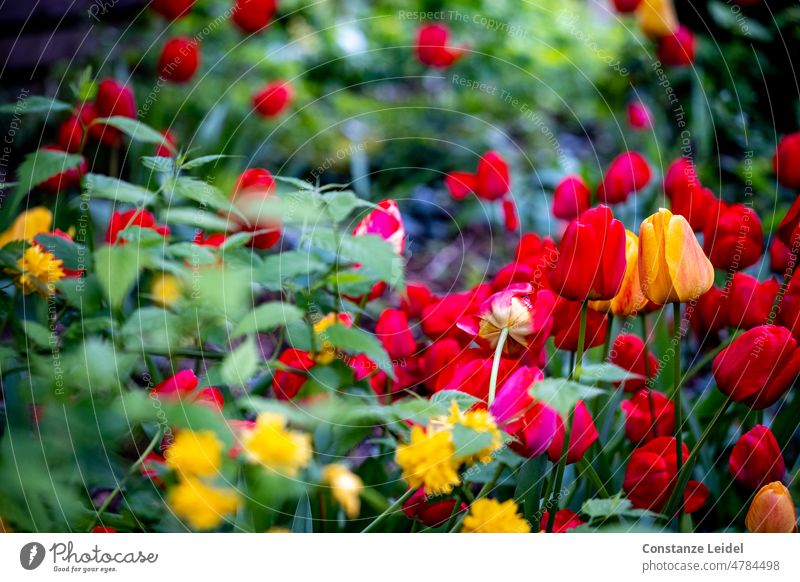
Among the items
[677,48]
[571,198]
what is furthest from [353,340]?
[677,48]

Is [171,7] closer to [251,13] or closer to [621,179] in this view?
[251,13]

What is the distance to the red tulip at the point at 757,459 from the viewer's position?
1.83 ft

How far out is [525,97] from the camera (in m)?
1.85

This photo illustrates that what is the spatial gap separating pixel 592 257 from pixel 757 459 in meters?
0.20

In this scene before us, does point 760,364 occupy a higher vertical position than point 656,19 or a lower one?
lower

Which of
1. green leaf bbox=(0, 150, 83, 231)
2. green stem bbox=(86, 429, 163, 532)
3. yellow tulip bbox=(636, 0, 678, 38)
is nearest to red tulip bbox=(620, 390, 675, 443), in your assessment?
green stem bbox=(86, 429, 163, 532)

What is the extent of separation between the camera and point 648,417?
60 centimetres

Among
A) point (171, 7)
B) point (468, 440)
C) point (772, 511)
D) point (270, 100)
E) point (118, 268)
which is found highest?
point (171, 7)

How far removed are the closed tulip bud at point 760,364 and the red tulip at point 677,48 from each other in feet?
3.09

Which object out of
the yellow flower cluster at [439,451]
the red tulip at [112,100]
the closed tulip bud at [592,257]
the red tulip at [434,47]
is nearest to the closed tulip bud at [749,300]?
the closed tulip bud at [592,257]

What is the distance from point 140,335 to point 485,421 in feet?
0.74

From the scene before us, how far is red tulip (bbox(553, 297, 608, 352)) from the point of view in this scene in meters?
0.57

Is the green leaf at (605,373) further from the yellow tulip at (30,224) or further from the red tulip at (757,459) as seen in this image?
the yellow tulip at (30,224)
